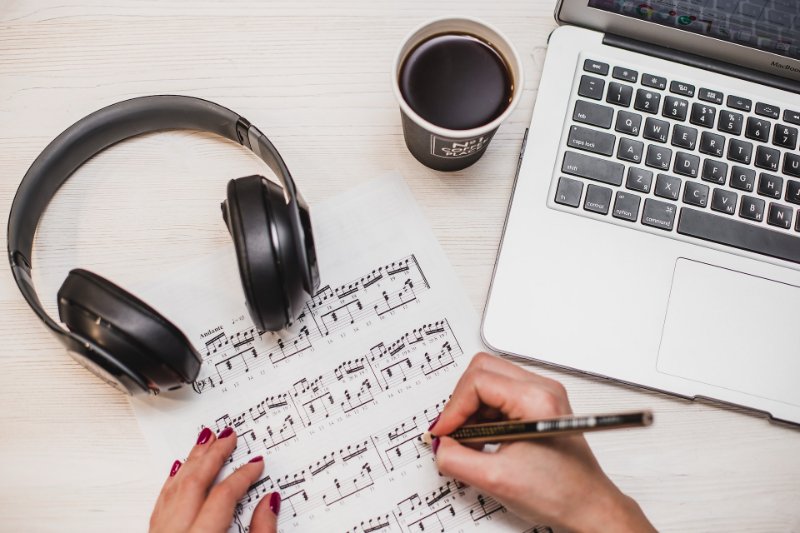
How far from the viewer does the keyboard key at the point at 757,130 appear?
66 centimetres

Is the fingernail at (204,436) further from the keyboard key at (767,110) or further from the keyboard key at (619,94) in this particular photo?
the keyboard key at (767,110)

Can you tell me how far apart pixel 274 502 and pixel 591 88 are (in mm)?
556

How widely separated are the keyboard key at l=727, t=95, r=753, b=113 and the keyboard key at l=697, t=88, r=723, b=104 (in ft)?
0.04

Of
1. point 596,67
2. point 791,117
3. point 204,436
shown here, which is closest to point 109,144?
point 204,436

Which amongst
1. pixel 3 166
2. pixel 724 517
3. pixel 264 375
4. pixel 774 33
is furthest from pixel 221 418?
pixel 774 33

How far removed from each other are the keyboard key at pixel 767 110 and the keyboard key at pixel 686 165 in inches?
3.9

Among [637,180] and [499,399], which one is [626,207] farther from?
[499,399]

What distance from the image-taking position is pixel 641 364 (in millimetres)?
630

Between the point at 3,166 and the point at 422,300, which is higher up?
the point at 3,166

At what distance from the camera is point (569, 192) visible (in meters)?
0.64

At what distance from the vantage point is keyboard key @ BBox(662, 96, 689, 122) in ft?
2.16

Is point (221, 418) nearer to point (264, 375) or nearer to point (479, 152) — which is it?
point (264, 375)

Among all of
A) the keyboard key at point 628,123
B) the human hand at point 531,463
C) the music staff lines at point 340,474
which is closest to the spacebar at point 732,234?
the keyboard key at point 628,123

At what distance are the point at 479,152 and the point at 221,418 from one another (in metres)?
0.40
